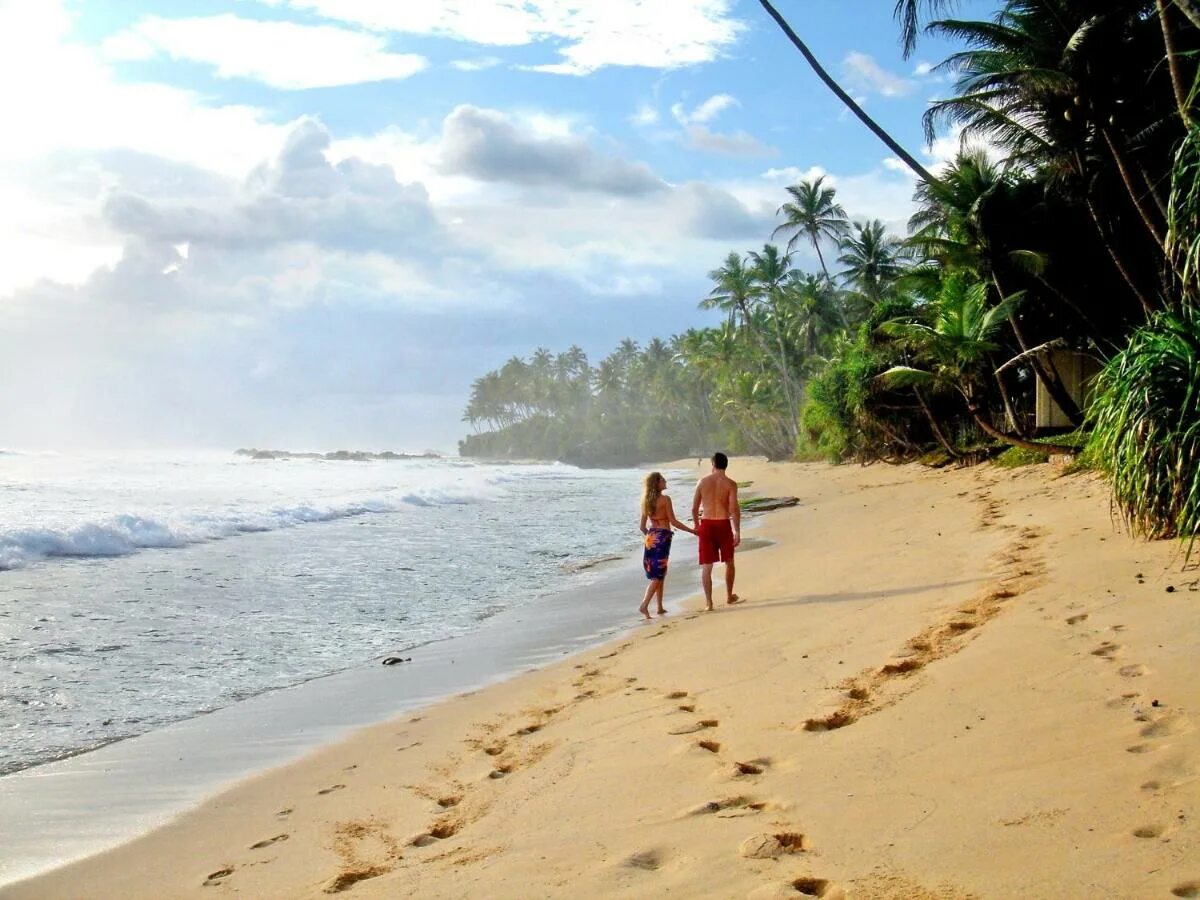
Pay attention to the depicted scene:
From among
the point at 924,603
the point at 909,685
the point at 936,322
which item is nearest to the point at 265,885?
the point at 909,685

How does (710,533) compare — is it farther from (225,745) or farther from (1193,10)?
(1193,10)

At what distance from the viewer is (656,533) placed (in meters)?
9.44

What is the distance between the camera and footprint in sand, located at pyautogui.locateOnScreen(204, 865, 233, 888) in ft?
11.9

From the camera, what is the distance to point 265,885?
3539mm

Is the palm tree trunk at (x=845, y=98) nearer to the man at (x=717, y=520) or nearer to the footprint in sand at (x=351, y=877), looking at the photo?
the man at (x=717, y=520)

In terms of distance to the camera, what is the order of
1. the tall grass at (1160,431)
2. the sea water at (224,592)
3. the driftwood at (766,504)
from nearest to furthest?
the tall grass at (1160,431) → the sea water at (224,592) → the driftwood at (766,504)

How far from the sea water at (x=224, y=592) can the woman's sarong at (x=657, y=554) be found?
6.26ft

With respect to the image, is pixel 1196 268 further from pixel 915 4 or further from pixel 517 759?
pixel 915 4

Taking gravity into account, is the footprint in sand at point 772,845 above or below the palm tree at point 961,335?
below

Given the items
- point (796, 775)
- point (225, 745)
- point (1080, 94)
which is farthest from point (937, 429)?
point (796, 775)

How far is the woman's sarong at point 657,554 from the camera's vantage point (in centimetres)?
927

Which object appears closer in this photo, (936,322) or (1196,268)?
(1196,268)

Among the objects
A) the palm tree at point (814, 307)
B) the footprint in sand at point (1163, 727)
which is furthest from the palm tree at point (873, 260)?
the footprint in sand at point (1163, 727)

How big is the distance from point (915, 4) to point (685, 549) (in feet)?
29.1
